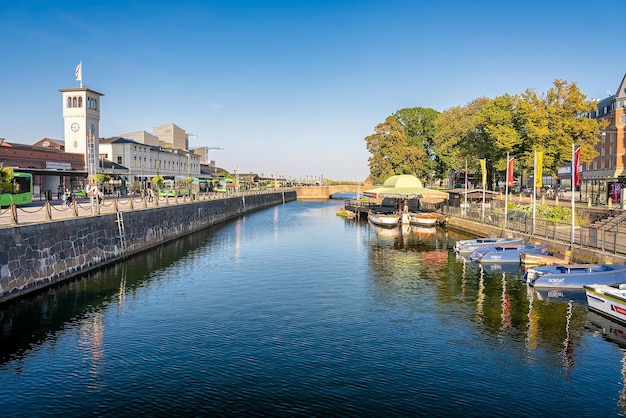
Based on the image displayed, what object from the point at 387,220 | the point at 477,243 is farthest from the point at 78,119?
the point at 477,243

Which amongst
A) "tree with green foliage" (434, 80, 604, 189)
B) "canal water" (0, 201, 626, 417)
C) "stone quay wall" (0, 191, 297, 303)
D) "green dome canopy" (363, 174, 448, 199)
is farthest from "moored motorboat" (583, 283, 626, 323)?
"green dome canopy" (363, 174, 448, 199)

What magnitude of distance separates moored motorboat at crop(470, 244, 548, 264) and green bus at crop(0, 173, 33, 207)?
42.2 m

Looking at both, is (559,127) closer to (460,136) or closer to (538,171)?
(538,171)

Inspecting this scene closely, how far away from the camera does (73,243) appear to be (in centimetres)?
3312

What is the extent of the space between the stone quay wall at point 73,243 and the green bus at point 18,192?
12.0 meters

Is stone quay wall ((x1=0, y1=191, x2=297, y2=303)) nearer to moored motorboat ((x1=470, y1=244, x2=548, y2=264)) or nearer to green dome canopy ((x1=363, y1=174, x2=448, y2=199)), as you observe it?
moored motorboat ((x1=470, y1=244, x2=548, y2=264))

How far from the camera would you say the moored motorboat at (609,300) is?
23.5 m

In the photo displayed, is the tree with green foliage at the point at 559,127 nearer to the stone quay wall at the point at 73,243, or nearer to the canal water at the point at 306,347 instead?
the canal water at the point at 306,347

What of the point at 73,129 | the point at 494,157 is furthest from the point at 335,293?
the point at 73,129

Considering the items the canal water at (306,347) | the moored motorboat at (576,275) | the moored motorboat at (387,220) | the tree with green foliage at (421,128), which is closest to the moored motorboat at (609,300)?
the canal water at (306,347)

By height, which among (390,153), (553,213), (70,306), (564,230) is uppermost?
(390,153)

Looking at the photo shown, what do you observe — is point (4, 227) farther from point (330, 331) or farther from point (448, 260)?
point (448, 260)

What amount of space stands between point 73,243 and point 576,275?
3198 centimetres

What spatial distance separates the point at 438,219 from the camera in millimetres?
70688
